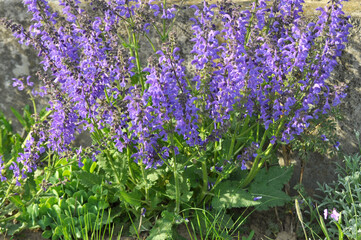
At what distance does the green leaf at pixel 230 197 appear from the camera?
3.44m

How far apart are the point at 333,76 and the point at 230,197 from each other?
4.61 ft

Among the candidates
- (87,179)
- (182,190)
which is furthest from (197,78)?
(87,179)

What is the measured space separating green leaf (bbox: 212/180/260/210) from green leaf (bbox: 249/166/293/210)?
18 centimetres

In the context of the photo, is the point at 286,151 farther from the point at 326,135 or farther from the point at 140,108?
the point at 140,108

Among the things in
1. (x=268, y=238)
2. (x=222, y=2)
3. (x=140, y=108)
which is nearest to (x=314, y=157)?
(x=268, y=238)

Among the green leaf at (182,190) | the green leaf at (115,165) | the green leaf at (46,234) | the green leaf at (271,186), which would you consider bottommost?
the green leaf at (46,234)

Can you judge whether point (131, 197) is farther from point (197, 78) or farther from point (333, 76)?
point (333, 76)

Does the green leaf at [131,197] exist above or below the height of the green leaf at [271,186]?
above

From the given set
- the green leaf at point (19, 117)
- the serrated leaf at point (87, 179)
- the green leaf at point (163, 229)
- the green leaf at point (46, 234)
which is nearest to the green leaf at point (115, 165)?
the serrated leaf at point (87, 179)

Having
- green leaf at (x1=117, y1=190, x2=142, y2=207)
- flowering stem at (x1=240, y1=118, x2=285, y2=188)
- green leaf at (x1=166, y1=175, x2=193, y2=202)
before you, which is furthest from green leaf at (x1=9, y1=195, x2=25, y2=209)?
flowering stem at (x1=240, y1=118, x2=285, y2=188)

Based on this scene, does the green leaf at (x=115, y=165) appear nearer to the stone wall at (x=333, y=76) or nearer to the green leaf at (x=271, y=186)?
the green leaf at (x=271, y=186)

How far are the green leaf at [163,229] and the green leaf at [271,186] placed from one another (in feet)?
2.32

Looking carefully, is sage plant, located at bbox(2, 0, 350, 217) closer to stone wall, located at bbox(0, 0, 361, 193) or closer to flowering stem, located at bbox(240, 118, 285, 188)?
flowering stem, located at bbox(240, 118, 285, 188)

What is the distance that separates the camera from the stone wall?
386 cm
